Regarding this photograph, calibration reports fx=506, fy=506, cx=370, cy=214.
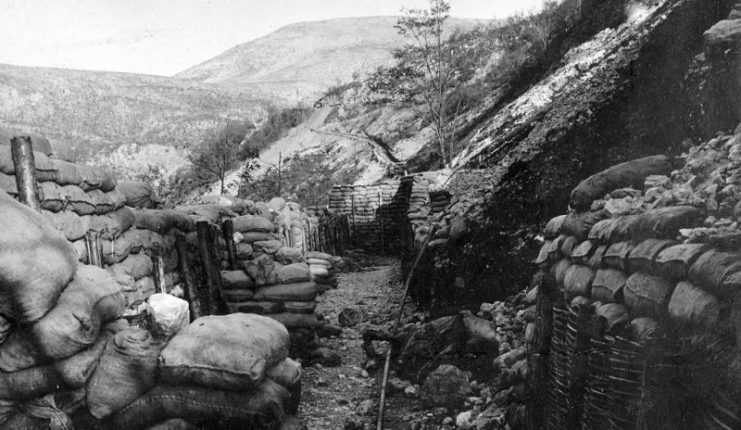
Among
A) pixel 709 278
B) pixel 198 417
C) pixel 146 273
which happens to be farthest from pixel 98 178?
pixel 709 278

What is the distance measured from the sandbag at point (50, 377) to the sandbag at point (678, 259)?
339cm

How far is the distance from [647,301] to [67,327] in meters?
3.27

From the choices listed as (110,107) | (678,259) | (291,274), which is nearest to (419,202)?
(291,274)

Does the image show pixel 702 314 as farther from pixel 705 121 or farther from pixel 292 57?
pixel 292 57

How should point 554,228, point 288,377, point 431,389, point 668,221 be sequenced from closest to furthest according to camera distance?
1. point 668,221
2. point 554,228
3. point 288,377
4. point 431,389

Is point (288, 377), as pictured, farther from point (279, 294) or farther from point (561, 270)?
point (561, 270)

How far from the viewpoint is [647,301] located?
2.07 meters

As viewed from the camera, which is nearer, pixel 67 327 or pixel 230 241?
pixel 67 327

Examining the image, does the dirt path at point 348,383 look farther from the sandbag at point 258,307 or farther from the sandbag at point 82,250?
the sandbag at point 82,250

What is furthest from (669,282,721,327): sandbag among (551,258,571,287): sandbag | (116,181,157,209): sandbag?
(116,181,157,209): sandbag

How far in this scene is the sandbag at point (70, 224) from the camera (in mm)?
4273

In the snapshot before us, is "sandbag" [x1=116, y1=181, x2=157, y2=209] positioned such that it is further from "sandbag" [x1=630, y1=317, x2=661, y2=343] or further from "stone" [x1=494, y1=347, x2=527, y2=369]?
"sandbag" [x1=630, y1=317, x2=661, y2=343]

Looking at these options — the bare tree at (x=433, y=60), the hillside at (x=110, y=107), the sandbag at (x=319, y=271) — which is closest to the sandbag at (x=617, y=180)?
the sandbag at (x=319, y=271)

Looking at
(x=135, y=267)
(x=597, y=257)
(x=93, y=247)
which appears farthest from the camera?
(x=135, y=267)
